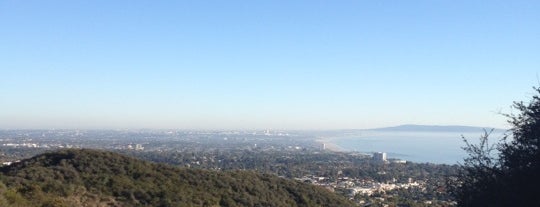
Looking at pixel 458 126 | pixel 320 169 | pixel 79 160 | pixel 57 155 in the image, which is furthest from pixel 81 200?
pixel 458 126

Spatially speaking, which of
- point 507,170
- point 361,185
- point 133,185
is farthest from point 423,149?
point 507,170

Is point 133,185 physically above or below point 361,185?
above

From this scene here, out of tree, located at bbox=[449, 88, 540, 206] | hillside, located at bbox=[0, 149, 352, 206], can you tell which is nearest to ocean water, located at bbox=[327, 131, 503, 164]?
hillside, located at bbox=[0, 149, 352, 206]

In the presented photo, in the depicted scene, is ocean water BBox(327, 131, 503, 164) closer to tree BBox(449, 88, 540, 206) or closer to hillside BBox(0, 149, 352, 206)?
hillside BBox(0, 149, 352, 206)

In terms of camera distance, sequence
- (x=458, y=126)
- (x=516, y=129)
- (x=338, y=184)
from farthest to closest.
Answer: (x=458, y=126) → (x=338, y=184) → (x=516, y=129)

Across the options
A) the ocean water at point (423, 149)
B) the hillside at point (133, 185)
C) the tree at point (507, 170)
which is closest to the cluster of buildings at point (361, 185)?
the ocean water at point (423, 149)

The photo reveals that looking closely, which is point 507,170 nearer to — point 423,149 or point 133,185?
point 133,185

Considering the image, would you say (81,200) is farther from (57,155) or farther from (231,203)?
(57,155)
